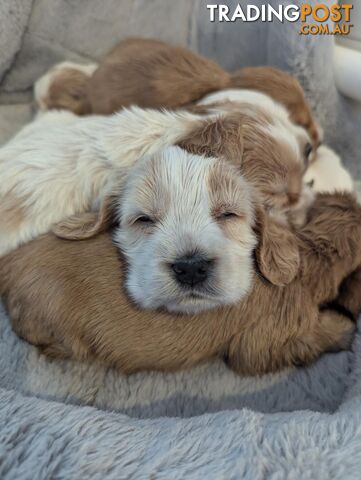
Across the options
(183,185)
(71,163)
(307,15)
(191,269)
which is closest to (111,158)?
(71,163)

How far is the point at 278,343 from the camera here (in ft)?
5.32

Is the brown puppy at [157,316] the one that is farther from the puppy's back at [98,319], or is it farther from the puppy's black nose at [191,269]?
the puppy's black nose at [191,269]

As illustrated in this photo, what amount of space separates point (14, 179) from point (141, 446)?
100 cm

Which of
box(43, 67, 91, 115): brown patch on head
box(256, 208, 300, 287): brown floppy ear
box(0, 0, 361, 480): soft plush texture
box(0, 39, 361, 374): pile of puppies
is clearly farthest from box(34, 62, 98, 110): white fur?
box(256, 208, 300, 287): brown floppy ear

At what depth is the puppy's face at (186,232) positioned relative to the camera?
1.43 metres

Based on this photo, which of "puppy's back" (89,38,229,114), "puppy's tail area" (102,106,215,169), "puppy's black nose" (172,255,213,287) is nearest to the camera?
"puppy's black nose" (172,255,213,287)

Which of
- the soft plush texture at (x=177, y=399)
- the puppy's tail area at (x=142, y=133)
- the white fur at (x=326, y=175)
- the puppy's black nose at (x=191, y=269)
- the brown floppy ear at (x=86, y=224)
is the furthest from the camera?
the white fur at (x=326, y=175)

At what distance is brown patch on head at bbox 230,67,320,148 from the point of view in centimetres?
224

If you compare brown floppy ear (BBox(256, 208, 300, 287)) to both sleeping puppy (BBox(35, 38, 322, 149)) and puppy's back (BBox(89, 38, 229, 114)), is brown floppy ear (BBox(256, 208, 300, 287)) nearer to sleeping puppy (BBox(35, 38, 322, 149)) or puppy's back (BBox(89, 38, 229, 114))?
sleeping puppy (BBox(35, 38, 322, 149))

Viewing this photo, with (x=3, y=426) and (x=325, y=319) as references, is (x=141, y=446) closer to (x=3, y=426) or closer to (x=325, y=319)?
(x=3, y=426)

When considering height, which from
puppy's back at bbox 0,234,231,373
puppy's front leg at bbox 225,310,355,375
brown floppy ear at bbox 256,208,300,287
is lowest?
puppy's front leg at bbox 225,310,355,375

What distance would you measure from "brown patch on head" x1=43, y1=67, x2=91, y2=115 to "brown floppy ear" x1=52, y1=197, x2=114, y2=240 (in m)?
0.97

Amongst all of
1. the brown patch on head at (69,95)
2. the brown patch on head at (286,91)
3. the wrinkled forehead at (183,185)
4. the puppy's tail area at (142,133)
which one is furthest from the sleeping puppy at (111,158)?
the brown patch on head at (69,95)

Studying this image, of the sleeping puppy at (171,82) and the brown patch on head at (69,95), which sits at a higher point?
the sleeping puppy at (171,82)
